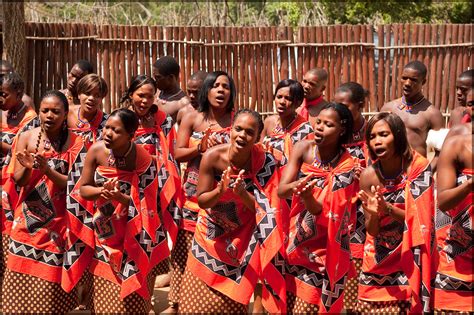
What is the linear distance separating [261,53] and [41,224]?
877 cm

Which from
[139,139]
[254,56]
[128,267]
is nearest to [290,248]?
[128,267]

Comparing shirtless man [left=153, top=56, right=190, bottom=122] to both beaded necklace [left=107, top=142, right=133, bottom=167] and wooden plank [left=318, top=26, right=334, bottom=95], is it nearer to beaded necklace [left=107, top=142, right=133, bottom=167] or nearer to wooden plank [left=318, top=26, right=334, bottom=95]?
Answer: beaded necklace [left=107, top=142, right=133, bottom=167]

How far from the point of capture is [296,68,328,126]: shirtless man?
318 inches

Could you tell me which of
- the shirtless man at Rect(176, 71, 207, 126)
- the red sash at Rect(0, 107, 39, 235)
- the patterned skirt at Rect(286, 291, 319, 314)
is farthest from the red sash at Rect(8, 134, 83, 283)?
the patterned skirt at Rect(286, 291, 319, 314)

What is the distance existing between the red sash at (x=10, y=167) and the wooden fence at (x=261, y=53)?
6995 mm

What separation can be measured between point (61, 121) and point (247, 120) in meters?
1.49

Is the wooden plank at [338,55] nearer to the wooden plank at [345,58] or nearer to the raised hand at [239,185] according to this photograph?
the wooden plank at [345,58]

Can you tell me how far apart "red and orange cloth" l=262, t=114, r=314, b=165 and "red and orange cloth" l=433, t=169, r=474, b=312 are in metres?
1.96

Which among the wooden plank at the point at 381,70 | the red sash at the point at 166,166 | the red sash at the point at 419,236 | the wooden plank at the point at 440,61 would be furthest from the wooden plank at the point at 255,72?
the red sash at the point at 419,236

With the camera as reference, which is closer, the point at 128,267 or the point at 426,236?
the point at 426,236

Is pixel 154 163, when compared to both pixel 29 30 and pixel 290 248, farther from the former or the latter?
pixel 29 30

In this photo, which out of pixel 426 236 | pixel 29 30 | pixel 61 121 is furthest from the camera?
pixel 29 30

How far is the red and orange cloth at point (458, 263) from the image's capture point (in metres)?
5.23

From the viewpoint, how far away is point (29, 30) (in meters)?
14.4
